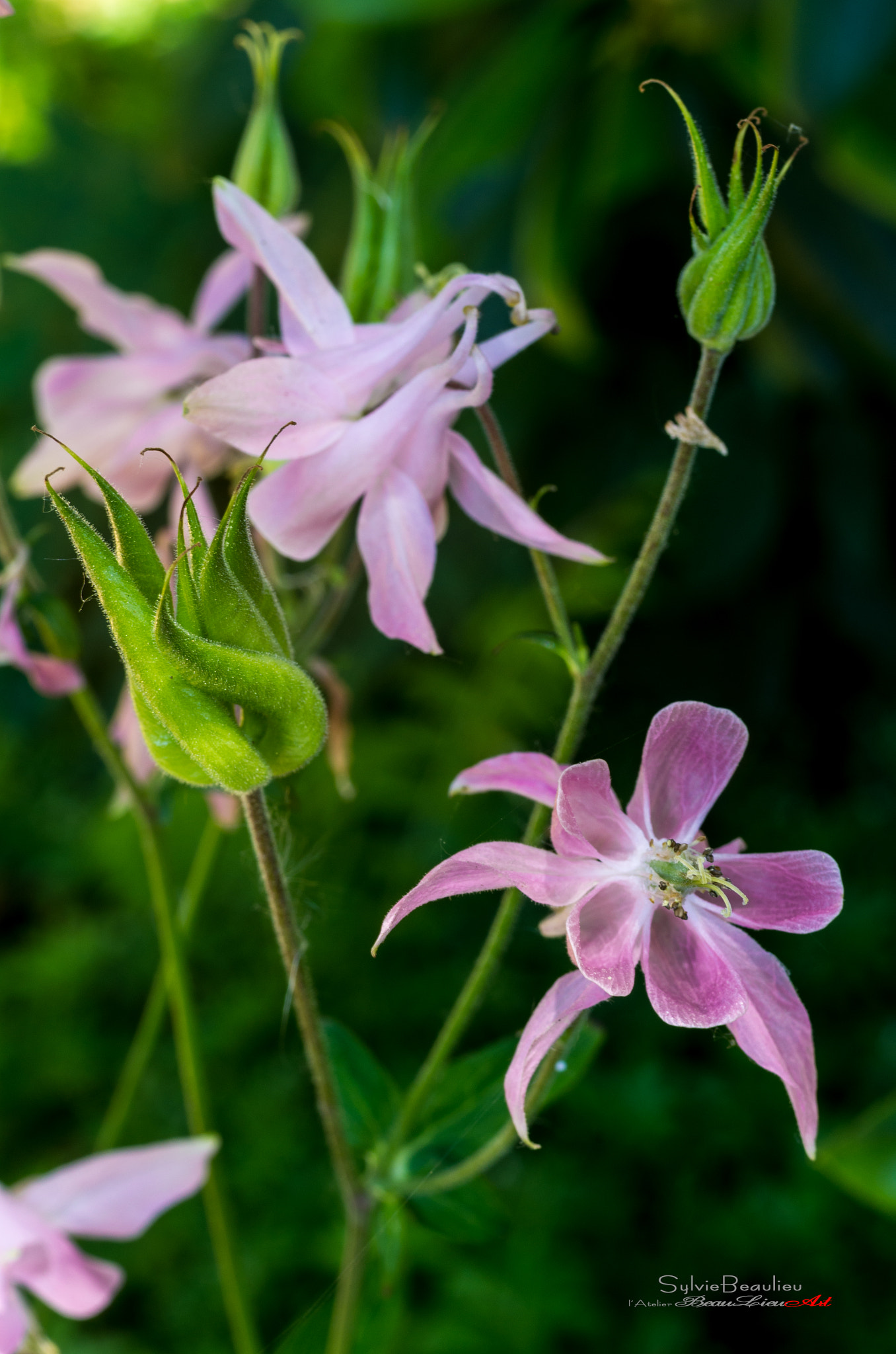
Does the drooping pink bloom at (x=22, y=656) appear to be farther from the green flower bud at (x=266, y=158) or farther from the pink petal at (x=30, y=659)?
the green flower bud at (x=266, y=158)

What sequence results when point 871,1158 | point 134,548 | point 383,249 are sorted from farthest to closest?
point 871,1158 < point 383,249 < point 134,548

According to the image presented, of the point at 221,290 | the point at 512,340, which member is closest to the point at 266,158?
the point at 221,290

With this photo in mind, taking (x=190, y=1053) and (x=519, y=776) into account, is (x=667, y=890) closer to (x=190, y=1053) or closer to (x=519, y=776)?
(x=519, y=776)

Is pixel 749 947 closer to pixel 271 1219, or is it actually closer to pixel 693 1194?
pixel 693 1194

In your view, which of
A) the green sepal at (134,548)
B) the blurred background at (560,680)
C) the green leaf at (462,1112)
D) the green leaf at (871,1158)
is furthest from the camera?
the blurred background at (560,680)

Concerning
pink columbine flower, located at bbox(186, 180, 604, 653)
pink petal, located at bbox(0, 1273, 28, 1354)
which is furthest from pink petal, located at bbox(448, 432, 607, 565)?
pink petal, located at bbox(0, 1273, 28, 1354)

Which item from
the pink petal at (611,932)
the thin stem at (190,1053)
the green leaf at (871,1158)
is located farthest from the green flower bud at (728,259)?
the green leaf at (871,1158)

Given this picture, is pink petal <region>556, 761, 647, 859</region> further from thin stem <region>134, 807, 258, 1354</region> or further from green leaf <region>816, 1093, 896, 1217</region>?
green leaf <region>816, 1093, 896, 1217</region>
